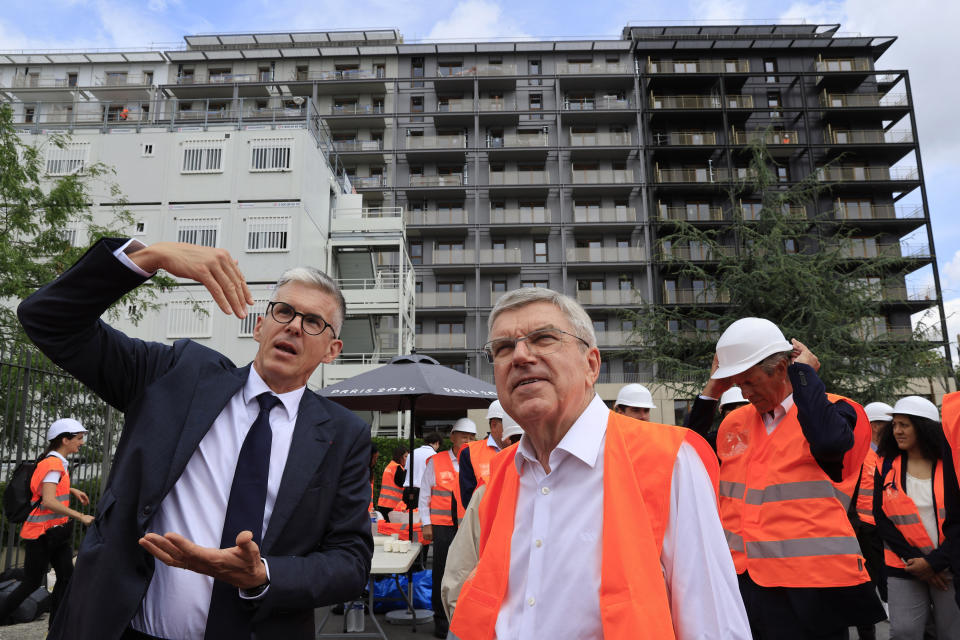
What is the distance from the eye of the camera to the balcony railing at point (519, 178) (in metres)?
42.9

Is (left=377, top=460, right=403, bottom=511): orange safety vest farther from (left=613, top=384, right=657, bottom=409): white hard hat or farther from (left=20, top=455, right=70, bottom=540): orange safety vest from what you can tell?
(left=20, top=455, right=70, bottom=540): orange safety vest

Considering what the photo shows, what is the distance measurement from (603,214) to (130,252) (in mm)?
42651

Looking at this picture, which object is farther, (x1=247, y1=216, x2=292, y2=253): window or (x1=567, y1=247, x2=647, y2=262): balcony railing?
(x1=567, y1=247, x2=647, y2=262): balcony railing

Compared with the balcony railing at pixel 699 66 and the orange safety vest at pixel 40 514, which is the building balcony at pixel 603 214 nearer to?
the balcony railing at pixel 699 66

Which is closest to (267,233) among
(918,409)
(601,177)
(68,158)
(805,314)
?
(68,158)

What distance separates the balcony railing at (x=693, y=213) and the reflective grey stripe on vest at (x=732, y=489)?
4023cm

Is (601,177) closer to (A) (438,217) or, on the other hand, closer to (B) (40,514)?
(A) (438,217)

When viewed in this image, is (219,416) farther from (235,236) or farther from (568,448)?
(235,236)

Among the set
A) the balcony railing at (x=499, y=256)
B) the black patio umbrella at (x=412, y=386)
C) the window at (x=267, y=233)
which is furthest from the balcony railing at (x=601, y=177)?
the black patio umbrella at (x=412, y=386)

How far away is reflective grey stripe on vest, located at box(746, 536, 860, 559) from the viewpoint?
2895 mm

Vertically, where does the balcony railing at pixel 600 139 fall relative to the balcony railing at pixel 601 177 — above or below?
above

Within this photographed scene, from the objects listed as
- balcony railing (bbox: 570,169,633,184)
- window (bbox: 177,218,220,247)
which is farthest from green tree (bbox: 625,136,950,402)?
balcony railing (bbox: 570,169,633,184)

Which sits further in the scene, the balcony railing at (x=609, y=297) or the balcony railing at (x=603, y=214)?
the balcony railing at (x=603, y=214)

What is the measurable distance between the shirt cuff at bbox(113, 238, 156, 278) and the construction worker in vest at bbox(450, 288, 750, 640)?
1.11 meters
